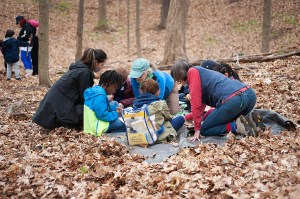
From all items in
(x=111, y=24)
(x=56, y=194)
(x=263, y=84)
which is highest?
(x=111, y=24)

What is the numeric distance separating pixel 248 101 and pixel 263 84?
362 centimetres

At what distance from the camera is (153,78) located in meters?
6.91

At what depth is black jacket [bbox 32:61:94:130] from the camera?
6.66 meters

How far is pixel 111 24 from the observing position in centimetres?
2570

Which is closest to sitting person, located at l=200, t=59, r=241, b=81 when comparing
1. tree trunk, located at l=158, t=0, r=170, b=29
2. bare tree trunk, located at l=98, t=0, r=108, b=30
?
tree trunk, located at l=158, t=0, r=170, b=29

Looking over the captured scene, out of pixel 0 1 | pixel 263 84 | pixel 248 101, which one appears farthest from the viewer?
pixel 0 1

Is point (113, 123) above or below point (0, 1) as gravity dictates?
below

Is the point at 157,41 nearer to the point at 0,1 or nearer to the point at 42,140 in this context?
the point at 0,1

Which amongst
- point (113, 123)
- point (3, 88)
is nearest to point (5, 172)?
point (113, 123)

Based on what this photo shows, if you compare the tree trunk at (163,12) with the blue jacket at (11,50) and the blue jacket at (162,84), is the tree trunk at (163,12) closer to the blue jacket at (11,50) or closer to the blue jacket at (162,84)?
the blue jacket at (11,50)

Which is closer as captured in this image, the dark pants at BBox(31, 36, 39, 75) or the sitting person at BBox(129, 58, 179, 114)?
the sitting person at BBox(129, 58, 179, 114)

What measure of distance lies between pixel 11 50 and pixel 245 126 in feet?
32.9

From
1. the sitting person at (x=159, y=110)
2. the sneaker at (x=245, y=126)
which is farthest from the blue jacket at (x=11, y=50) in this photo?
the sneaker at (x=245, y=126)

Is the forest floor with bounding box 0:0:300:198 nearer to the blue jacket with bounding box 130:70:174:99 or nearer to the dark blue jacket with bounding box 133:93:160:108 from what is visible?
the dark blue jacket with bounding box 133:93:160:108
